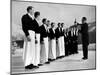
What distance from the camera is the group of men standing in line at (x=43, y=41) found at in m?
2.44

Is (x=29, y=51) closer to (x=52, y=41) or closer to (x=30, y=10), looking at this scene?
(x=52, y=41)

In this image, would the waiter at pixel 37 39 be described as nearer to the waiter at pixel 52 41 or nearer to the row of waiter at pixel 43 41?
the row of waiter at pixel 43 41

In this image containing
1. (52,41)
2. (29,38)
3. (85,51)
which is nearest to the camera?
(29,38)

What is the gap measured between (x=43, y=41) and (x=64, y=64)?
0.44 m

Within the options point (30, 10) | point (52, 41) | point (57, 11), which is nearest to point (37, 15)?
point (30, 10)

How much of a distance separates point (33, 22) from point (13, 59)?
1.75ft

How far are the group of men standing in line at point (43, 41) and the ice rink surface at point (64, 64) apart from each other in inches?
2.1

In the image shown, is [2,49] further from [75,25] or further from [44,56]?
[75,25]

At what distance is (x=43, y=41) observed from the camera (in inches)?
99.4

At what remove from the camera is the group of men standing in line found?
2.44 metres

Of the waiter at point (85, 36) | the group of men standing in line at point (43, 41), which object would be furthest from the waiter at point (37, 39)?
the waiter at point (85, 36)

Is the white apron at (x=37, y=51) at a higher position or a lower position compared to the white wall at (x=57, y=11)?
lower

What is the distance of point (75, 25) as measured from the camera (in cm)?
271

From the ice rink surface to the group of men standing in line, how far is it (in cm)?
5
